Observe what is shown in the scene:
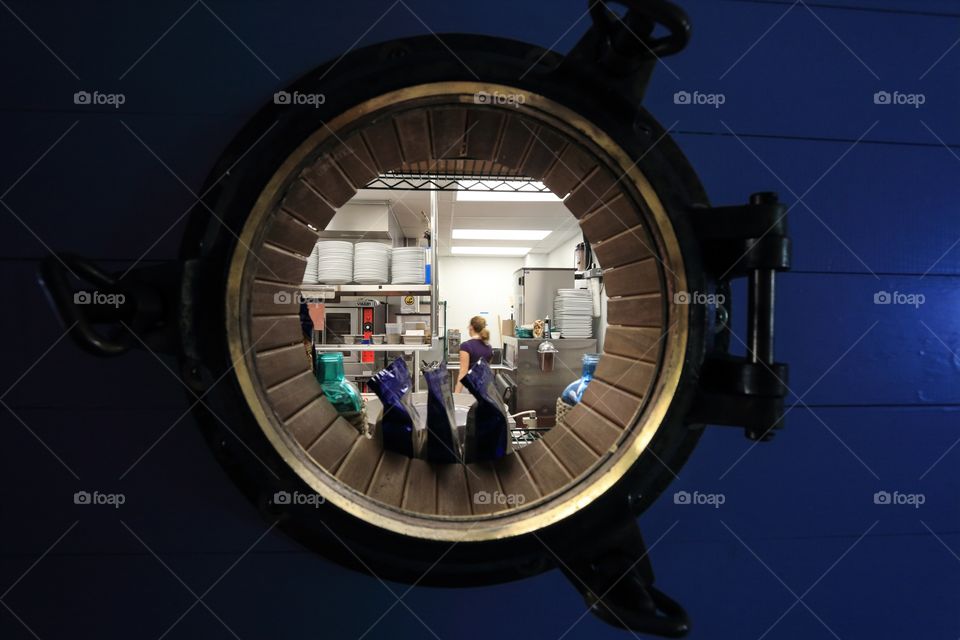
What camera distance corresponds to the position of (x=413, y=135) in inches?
28.9

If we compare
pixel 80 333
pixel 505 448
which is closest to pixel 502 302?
pixel 505 448

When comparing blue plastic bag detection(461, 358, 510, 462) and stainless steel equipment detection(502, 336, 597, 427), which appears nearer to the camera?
blue plastic bag detection(461, 358, 510, 462)

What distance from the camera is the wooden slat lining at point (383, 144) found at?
0.67m

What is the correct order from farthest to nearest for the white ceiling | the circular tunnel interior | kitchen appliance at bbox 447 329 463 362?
kitchen appliance at bbox 447 329 463 362 → the white ceiling → the circular tunnel interior

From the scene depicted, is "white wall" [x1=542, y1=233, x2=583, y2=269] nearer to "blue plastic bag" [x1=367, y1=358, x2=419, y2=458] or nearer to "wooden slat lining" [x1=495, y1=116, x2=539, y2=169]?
"wooden slat lining" [x1=495, y1=116, x2=539, y2=169]

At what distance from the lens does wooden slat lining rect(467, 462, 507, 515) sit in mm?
695

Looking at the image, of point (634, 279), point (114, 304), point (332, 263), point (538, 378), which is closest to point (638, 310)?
point (634, 279)

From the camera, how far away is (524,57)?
0.59m

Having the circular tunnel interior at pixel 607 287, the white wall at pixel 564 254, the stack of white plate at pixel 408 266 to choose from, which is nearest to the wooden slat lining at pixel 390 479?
the circular tunnel interior at pixel 607 287

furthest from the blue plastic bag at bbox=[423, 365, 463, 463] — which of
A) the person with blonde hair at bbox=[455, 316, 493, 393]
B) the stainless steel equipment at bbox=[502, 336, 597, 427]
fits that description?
the person with blonde hair at bbox=[455, 316, 493, 393]

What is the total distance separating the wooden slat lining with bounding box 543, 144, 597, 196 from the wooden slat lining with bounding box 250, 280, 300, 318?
1.93 feet

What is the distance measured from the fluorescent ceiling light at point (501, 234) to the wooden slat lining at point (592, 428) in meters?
5.63

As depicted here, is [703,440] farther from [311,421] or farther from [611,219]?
[311,421]

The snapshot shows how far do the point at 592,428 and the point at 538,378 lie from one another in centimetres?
251
